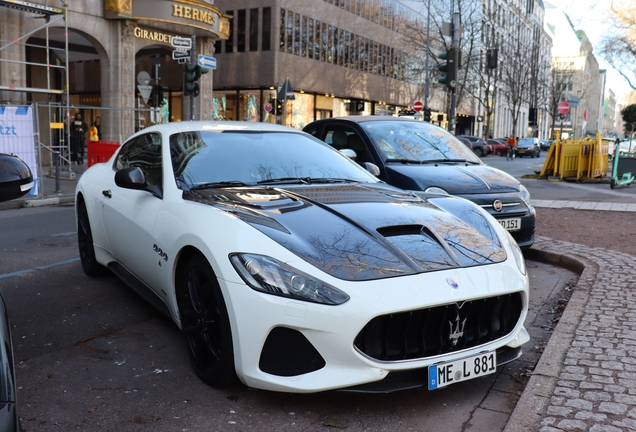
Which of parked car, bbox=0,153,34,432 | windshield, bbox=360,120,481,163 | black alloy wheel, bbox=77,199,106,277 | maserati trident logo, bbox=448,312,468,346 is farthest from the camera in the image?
windshield, bbox=360,120,481,163

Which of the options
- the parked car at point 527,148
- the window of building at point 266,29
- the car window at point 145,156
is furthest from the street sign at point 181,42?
the parked car at point 527,148

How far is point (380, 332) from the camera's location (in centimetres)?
299

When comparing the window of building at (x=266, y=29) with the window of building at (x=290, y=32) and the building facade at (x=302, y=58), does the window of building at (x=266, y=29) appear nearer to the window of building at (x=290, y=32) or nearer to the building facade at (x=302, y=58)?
the building facade at (x=302, y=58)

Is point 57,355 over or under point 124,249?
under

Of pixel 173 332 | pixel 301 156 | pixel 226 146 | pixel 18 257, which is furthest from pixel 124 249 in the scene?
pixel 18 257

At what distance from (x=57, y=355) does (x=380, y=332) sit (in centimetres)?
215

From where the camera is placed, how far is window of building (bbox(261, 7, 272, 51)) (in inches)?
1479

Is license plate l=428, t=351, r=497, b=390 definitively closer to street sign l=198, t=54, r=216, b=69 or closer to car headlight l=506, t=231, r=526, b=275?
car headlight l=506, t=231, r=526, b=275

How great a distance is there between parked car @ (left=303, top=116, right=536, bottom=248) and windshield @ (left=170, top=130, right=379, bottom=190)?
0.93m

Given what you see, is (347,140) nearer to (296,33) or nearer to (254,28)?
(254,28)

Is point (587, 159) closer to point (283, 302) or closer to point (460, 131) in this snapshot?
point (283, 302)

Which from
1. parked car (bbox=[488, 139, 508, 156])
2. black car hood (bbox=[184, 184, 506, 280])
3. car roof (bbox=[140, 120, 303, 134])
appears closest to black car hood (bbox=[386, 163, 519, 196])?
car roof (bbox=[140, 120, 303, 134])

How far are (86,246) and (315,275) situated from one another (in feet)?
11.8

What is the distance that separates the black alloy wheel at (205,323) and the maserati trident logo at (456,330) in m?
1.08
